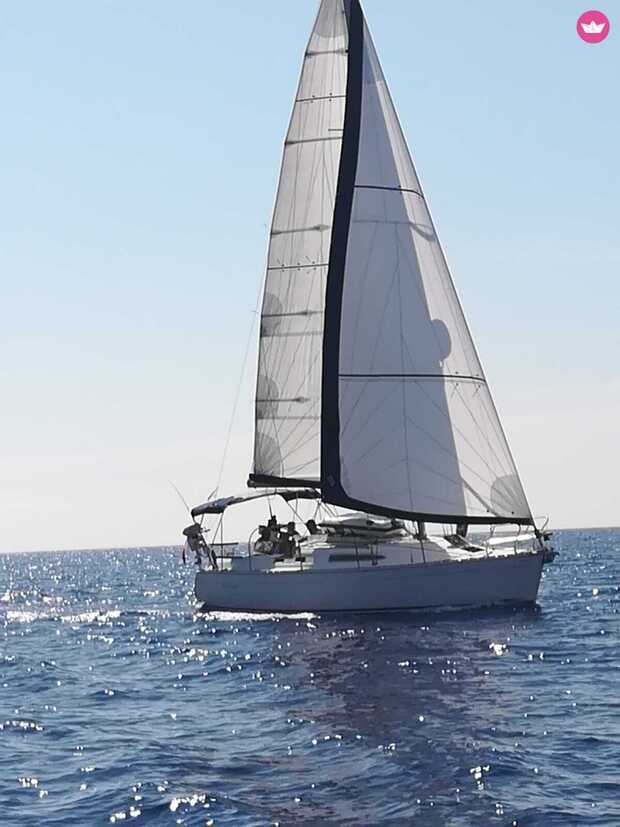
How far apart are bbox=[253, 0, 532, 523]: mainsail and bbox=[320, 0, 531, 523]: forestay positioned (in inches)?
1.2

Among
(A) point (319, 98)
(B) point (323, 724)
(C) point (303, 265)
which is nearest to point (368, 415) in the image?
(C) point (303, 265)

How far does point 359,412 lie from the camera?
32875mm

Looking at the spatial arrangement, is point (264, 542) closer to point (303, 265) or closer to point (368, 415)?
point (368, 415)

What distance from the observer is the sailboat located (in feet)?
104

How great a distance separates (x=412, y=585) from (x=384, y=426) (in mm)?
4624

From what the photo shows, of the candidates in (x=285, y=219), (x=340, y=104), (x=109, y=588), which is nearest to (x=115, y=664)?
(x=285, y=219)

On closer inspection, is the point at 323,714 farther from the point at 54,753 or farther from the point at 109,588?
the point at 109,588

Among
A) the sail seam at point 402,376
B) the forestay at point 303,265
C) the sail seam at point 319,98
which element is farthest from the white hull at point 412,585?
the sail seam at point 319,98

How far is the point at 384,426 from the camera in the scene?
3259 centimetres

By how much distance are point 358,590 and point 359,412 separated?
5.10 meters

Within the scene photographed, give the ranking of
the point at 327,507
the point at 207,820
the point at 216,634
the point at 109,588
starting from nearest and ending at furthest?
the point at 207,820, the point at 216,634, the point at 327,507, the point at 109,588

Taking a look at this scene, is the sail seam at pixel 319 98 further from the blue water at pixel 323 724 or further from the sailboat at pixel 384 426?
A: the blue water at pixel 323 724

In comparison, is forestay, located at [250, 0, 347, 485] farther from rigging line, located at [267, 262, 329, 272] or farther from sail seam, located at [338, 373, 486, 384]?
sail seam, located at [338, 373, 486, 384]

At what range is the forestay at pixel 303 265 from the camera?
36.8m
